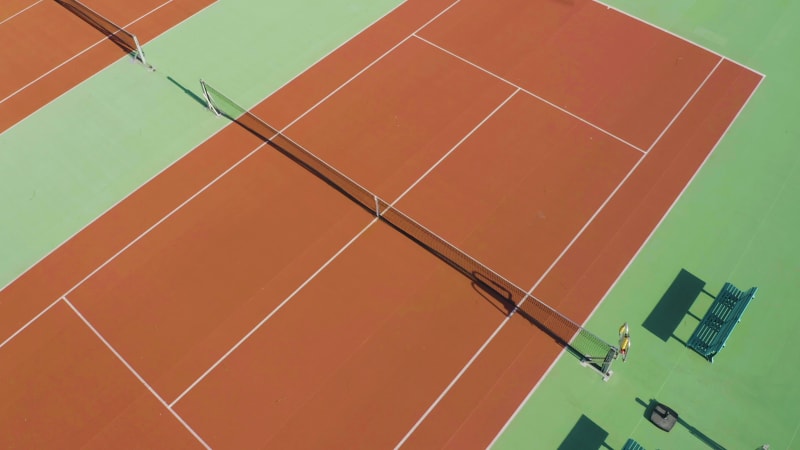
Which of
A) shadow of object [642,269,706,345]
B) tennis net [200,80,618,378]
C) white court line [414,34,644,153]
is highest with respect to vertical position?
white court line [414,34,644,153]

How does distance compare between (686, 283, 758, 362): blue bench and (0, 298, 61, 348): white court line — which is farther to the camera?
(0, 298, 61, 348): white court line

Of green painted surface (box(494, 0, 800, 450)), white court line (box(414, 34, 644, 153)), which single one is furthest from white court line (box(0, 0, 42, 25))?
green painted surface (box(494, 0, 800, 450))

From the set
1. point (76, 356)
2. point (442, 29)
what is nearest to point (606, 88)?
point (442, 29)

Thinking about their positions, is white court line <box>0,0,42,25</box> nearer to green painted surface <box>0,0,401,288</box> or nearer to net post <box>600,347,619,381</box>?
green painted surface <box>0,0,401,288</box>

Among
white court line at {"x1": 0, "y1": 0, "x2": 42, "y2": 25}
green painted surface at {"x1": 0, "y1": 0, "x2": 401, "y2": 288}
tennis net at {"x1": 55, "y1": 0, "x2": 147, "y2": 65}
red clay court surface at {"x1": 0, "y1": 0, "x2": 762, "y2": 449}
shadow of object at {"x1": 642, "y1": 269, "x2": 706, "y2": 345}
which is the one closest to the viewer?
red clay court surface at {"x1": 0, "y1": 0, "x2": 762, "y2": 449}

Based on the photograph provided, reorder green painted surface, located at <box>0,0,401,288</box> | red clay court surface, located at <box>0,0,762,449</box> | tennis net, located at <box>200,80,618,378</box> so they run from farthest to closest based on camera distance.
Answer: green painted surface, located at <box>0,0,401,288</box> < tennis net, located at <box>200,80,618,378</box> < red clay court surface, located at <box>0,0,762,449</box>

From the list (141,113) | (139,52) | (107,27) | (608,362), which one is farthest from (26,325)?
(608,362)
